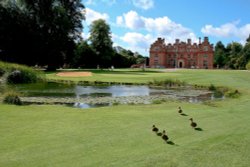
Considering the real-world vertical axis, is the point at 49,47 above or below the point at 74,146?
above

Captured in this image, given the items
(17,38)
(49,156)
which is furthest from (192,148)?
(17,38)

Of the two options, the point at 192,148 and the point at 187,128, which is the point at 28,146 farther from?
the point at 187,128

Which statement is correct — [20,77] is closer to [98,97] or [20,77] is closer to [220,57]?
[98,97]

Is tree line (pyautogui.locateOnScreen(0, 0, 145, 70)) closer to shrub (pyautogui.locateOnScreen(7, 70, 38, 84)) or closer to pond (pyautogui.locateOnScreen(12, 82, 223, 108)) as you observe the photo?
shrub (pyautogui.locateOnScreen(7, 70, 38, 84))

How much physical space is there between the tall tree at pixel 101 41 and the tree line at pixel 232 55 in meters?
39.3

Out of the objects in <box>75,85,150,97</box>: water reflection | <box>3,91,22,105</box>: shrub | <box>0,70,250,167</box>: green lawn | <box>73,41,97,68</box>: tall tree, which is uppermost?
<box>73,41,97,68</box>: tall tree

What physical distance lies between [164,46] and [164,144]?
118778 millimetres

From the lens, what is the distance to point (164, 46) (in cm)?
12512

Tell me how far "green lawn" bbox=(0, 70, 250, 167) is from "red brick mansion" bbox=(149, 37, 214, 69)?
11093cm

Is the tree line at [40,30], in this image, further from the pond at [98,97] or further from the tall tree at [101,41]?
the pond at [98,97]

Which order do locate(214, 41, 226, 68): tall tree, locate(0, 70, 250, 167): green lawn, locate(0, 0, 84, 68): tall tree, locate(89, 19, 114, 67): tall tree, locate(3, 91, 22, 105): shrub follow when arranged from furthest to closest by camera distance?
locate(214, 41, 226, 68): tall tree → locate(89, 19, 114, 67): tall tree → locate(0, 0, 84, 68): tall tree → locate(3, 91, 22, 105): shrub → locate(0, 70, 250, 167): green lawn

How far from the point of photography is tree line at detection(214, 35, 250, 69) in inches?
4138

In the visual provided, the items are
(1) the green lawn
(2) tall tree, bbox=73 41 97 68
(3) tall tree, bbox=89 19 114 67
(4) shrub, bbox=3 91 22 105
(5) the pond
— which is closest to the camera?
(1) the green lawn

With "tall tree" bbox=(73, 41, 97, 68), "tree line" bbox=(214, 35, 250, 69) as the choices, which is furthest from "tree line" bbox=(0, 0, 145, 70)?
"tree line" bbox=(214, 35, 250, 69)
